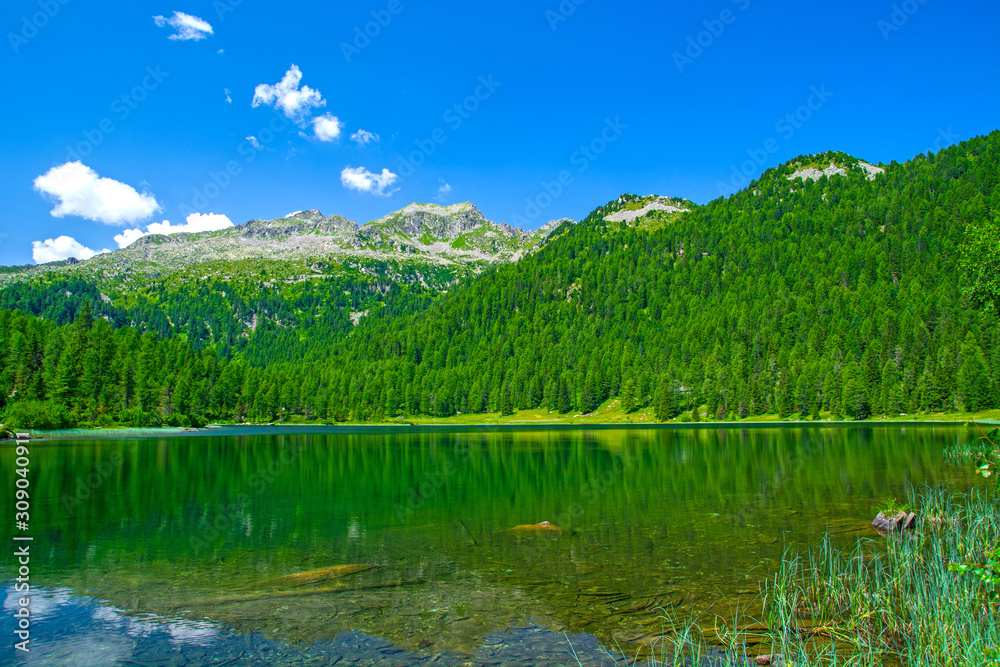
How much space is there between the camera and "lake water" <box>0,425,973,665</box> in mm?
13477

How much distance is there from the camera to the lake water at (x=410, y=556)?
13477 millimetres

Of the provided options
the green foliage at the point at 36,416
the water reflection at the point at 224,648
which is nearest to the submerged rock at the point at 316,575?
the water reflection at the point at 224,648

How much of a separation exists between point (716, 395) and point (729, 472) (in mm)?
126696

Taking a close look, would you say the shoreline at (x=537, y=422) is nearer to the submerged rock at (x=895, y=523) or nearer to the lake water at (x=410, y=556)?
the submerged rock at (x=895, y=523)

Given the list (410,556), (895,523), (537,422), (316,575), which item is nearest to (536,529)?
(410,556)

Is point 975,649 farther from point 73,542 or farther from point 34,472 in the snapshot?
point 34,472

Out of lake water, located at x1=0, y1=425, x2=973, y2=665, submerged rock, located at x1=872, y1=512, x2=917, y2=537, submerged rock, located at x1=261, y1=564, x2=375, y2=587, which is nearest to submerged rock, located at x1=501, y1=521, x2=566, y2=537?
lake water, located at x1=0, y1=425, x2=973, y2=665

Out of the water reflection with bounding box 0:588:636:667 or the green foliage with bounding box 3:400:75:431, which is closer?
the water reflection with bounding box 0:588:636:667

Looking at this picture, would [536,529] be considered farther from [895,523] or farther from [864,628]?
[895,523]

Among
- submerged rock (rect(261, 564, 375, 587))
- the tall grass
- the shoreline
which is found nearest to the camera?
the tall grass

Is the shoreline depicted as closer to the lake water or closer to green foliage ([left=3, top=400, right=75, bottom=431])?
green foliage ([left=3, top=400, right=75, bottom=431])

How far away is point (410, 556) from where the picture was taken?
69.9 feet

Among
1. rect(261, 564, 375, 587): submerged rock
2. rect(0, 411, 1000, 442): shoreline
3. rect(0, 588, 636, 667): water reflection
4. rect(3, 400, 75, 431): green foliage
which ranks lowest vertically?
rect(0, 411, 1000, 442): shoreline

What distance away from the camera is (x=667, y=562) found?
1936cm
